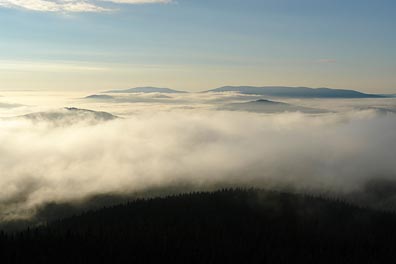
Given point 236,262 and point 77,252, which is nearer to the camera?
point 77,252

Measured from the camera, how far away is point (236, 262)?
199500mm

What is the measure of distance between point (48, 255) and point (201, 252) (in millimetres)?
60407

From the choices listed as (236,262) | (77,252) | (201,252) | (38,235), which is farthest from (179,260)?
(38,235)

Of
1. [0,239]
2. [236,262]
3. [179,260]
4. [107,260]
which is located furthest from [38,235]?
[236,262]

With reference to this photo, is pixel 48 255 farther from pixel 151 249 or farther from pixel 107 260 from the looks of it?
pixel 151 249

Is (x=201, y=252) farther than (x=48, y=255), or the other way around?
(x=201, y=252)

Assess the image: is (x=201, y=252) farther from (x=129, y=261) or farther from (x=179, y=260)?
(x=129, y=261)

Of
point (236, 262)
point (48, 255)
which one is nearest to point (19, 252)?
point (48, 255)

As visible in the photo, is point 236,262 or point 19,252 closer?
point 19,252

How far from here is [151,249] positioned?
19638cm

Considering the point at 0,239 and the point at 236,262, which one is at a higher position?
the point at 0,239

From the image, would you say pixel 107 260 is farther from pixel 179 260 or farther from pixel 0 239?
pixel 0 239

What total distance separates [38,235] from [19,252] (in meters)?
21.6

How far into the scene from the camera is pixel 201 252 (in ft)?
652
